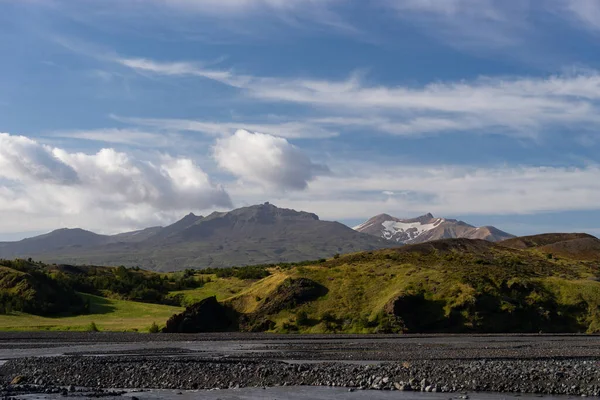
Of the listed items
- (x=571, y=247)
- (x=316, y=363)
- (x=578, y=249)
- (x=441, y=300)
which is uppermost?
(x=571, y=247)

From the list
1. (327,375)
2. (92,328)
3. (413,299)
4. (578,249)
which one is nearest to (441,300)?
(413,299)

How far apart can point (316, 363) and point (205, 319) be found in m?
40.3

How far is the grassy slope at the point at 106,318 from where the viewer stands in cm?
Answer: 8188

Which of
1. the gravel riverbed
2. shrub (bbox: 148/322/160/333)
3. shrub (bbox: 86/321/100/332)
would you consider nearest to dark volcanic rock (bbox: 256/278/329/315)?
shrub (bbox: 148/322/160/333)

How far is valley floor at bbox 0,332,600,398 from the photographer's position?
3341 centimetres

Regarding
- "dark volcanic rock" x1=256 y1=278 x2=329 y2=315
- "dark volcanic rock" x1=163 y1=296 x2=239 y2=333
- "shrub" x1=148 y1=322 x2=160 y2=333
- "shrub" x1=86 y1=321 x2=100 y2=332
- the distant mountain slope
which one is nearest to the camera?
"shrub" x1=148 y1=322 x2=160 y2=333

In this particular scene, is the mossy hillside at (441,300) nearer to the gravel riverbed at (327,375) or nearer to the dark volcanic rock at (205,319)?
the dark volcanic rock at (205,319)

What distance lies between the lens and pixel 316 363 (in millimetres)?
43531

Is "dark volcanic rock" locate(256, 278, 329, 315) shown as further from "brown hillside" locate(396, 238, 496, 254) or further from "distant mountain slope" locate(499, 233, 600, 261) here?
"distant mountain slope" locate(499, 233, 600, 261)

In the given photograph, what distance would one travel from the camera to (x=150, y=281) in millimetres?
116188

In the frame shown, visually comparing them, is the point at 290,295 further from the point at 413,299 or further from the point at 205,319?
the point at 413,299

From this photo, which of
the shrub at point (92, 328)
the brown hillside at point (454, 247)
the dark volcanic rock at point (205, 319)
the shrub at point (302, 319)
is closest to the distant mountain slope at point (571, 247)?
the brown hillside at point (454, 247)

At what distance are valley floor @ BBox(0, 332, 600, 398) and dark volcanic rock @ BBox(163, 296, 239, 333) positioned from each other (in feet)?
39.1

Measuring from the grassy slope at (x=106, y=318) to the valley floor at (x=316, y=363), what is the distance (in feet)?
45.6
